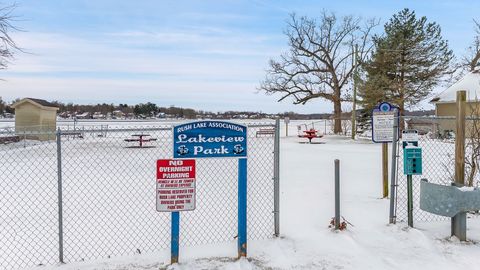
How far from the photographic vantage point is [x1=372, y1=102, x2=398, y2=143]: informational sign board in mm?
6143

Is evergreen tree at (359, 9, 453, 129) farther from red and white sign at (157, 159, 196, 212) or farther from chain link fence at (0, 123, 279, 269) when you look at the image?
→ red and white sign at (157, 159, 196, 212)

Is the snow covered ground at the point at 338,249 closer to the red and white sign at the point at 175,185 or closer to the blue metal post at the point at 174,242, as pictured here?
the blue metal post at the point at 174,242

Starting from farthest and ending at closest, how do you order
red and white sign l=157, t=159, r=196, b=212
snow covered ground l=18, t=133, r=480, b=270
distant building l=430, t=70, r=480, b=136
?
distant building l=430, t=70, r=480, b=136, snow covered ground l=18, t=133, r=480, b=270, red and white sign l=157, t=159, r=196, b=212

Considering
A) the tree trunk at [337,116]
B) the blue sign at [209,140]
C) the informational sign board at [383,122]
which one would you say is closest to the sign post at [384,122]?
the informational sign board at [383,122]

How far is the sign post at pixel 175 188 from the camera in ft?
13.4

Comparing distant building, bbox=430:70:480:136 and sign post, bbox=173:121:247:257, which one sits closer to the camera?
sign post, bbox=173:121:247:257

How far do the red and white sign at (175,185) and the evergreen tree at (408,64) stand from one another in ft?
81.2

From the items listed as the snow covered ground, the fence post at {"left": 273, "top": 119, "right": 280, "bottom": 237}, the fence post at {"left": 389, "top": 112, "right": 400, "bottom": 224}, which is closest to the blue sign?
the fence post at {"left": 273, "top": 119, "right": 280, "bottom": 237}

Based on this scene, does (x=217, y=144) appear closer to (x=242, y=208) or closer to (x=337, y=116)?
(x=242, y=208)

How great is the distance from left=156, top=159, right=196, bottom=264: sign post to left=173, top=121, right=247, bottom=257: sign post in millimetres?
126

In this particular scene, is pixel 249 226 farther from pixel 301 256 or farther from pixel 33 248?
pixel 33 248

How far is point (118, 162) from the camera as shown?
547 inches

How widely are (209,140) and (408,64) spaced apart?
26070mm

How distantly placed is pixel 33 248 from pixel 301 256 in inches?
135
